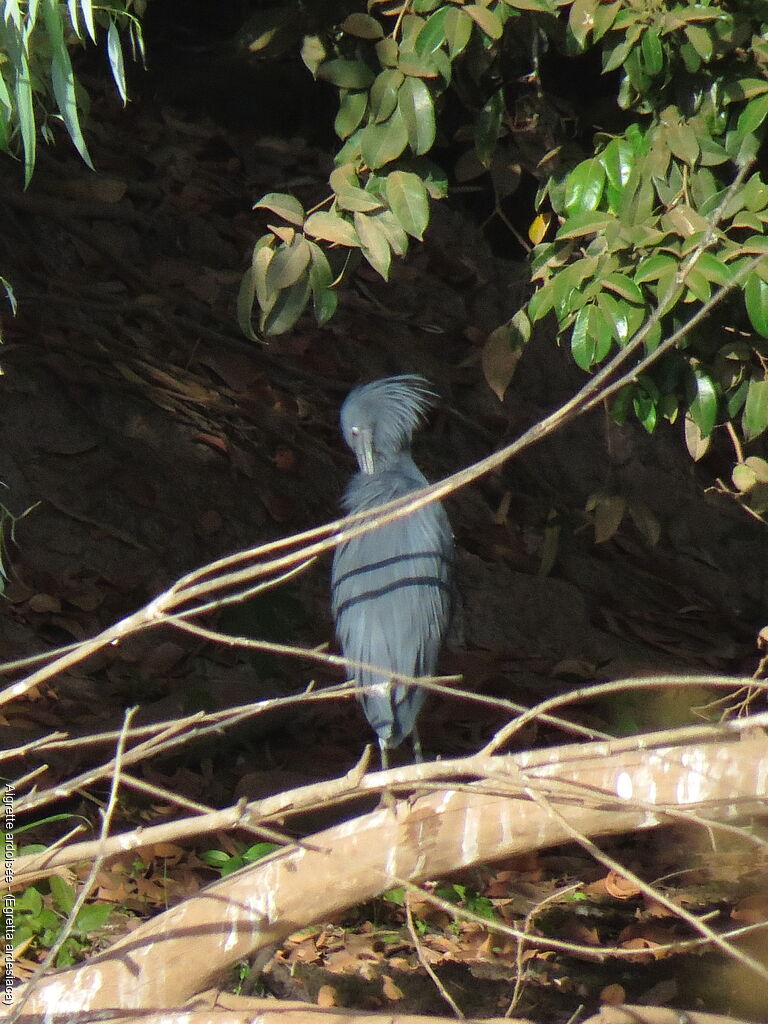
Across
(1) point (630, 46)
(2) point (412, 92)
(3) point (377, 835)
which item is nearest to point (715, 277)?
(1) point (630, 46)

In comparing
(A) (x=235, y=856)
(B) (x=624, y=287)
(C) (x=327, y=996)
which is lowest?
(C) (x=327, y=996)

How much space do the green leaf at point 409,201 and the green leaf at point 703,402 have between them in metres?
0.76

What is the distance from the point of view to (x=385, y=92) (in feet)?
8.91

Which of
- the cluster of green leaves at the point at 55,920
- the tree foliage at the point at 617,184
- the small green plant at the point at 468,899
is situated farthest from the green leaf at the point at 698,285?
the cluster of green leaves at the point at 55,920

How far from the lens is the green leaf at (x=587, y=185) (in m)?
2.69

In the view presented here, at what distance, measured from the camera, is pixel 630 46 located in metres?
2.56

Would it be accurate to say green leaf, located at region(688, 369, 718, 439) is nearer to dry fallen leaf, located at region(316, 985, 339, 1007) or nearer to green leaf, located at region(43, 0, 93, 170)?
green leaf, located at region(43, 0, 93, 170)

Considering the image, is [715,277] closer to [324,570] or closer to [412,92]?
[412,92]

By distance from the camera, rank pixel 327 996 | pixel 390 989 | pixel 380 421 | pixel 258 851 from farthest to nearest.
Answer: pixel 380 421 < pixel 258 851 < pixel 390 989 < pixel 327 996

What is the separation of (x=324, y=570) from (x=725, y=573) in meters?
2.31

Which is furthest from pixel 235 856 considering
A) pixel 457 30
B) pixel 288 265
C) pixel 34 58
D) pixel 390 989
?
pixel 457 30

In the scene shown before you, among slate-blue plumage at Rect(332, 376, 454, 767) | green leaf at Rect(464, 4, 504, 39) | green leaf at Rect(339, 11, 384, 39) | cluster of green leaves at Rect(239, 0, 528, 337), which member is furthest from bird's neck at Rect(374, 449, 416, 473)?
green leaf at Rect(464, 4, 504, 39)

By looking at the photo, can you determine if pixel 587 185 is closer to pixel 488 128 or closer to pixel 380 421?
pixel 488 128

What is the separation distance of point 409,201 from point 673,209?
601mm
